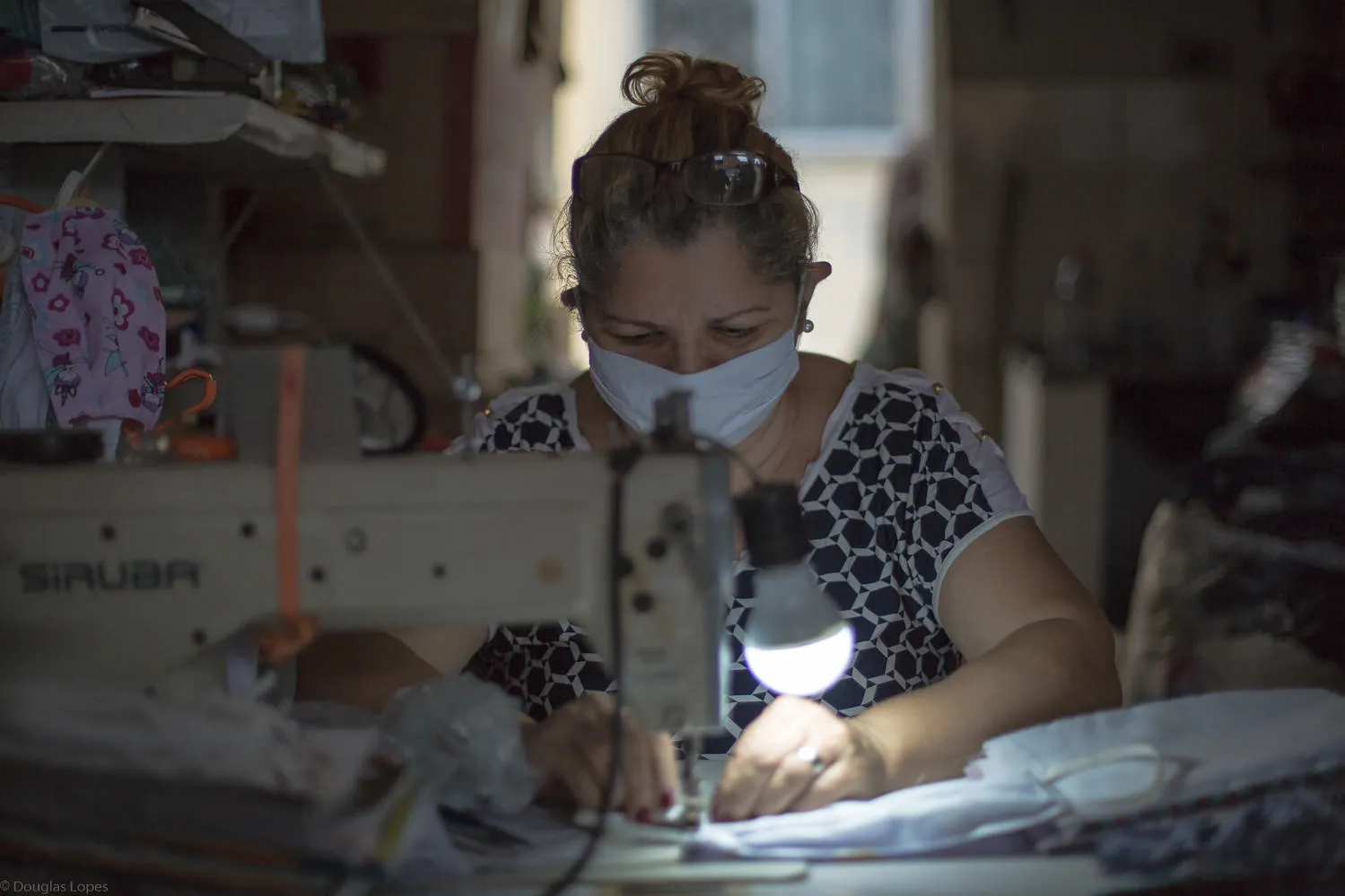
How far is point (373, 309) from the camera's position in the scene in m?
2.89

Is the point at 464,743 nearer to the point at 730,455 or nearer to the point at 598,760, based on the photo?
the point at 598,760

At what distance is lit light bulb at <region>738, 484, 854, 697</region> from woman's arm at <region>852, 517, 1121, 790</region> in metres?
0.15

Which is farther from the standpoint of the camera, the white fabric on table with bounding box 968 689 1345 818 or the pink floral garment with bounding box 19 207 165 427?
the pink floral garment with bounding box 19 207 165 427

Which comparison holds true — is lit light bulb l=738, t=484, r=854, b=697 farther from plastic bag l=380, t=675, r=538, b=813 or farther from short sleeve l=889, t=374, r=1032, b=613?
short sleeve l=889, t=374, r=1032, b=613

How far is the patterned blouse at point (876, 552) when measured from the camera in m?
1.54

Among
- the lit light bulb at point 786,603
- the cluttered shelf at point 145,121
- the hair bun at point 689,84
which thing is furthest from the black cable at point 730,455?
the cluttered shelf at point 145,121

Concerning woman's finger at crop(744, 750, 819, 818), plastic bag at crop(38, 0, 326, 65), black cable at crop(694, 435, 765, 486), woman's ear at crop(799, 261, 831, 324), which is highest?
plastic bag at crop(38, 0, 326, 65)

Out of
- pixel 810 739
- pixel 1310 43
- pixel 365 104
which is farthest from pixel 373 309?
pixel 1310 43

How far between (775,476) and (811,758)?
52cm

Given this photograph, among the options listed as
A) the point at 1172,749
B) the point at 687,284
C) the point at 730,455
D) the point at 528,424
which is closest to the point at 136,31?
the point at 528,424

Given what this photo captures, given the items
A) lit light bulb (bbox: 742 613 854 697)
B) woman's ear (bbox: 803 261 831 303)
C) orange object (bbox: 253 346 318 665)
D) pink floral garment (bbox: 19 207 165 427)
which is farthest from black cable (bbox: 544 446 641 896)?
pink floral garment (bbox: 19 207 165 427)

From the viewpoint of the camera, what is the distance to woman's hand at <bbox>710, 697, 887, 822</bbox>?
1127 millimetres

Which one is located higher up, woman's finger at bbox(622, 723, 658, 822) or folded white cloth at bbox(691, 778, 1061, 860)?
woman's finger at bbox(622, 723, 658, 822)

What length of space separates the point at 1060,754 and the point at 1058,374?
2.84 m
